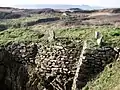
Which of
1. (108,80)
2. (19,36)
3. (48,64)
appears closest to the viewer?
(108,80)

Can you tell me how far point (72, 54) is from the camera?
53.4ft

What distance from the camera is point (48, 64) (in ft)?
55.9

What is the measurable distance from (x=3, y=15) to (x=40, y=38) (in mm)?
18346

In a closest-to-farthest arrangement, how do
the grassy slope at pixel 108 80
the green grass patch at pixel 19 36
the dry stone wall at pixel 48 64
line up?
the grassy slope at pixel 108 80
the dry stone wall at pixel 48 64
the green grass patch at pixel 19 36

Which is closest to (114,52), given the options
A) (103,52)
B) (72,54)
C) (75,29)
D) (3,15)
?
(103,52)

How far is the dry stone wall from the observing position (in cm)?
1529

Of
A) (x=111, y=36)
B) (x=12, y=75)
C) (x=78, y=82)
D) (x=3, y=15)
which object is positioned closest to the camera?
(x=78, y=82)

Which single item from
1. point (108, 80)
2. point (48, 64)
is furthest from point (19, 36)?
point (108, 80)

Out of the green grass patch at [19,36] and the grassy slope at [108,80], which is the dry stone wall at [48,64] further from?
the green grass patch at [19,36]

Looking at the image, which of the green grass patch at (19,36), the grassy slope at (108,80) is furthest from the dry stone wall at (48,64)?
the green grass patch at (19,36)

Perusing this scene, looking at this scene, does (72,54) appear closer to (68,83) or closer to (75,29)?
(68,83)

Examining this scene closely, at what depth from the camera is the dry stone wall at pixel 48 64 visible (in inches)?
602

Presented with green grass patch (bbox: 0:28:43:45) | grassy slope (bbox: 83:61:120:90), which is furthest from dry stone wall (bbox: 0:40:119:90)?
green grass patch (bbox: 0:28:43:45)

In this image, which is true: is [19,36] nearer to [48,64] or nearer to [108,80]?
[48,64]
